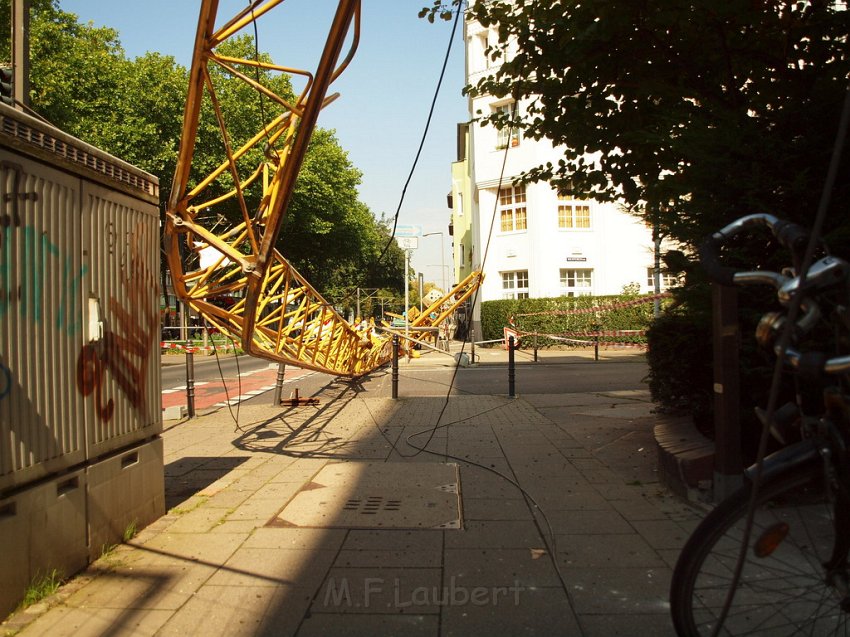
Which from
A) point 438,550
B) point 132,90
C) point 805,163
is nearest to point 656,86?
point 805,163

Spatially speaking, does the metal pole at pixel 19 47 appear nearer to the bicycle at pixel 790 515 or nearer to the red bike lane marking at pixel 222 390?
the red bike lane marking at pixel 222 390

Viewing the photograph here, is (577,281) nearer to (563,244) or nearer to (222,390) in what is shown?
(563,244)

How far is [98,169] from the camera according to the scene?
13.4ft

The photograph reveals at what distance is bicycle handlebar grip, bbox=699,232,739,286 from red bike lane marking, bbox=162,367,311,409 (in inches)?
368

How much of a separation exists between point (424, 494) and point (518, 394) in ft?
24.2

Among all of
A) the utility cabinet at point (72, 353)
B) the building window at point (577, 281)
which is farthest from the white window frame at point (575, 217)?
the utility cabinet at point (72, 353)

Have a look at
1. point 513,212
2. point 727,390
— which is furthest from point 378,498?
point 513,212

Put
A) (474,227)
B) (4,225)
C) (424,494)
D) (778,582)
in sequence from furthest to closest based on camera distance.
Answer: (474,227)
(424,494)
(4,225)
(778,582)

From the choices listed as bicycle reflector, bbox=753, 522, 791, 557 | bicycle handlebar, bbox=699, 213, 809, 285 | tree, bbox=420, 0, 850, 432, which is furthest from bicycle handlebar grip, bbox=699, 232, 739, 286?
tree, bbox=420, 0, 850, 432

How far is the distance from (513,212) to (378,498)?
94.9 ft

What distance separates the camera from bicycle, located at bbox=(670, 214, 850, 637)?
2164mm

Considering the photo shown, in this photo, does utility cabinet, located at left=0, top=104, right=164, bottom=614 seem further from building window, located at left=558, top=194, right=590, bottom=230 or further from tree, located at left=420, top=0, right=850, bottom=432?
building window, located at left=558, top=194, right=590, bottom=230

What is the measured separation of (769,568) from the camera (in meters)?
2.46

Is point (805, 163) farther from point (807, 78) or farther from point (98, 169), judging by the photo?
point (98, 169)
